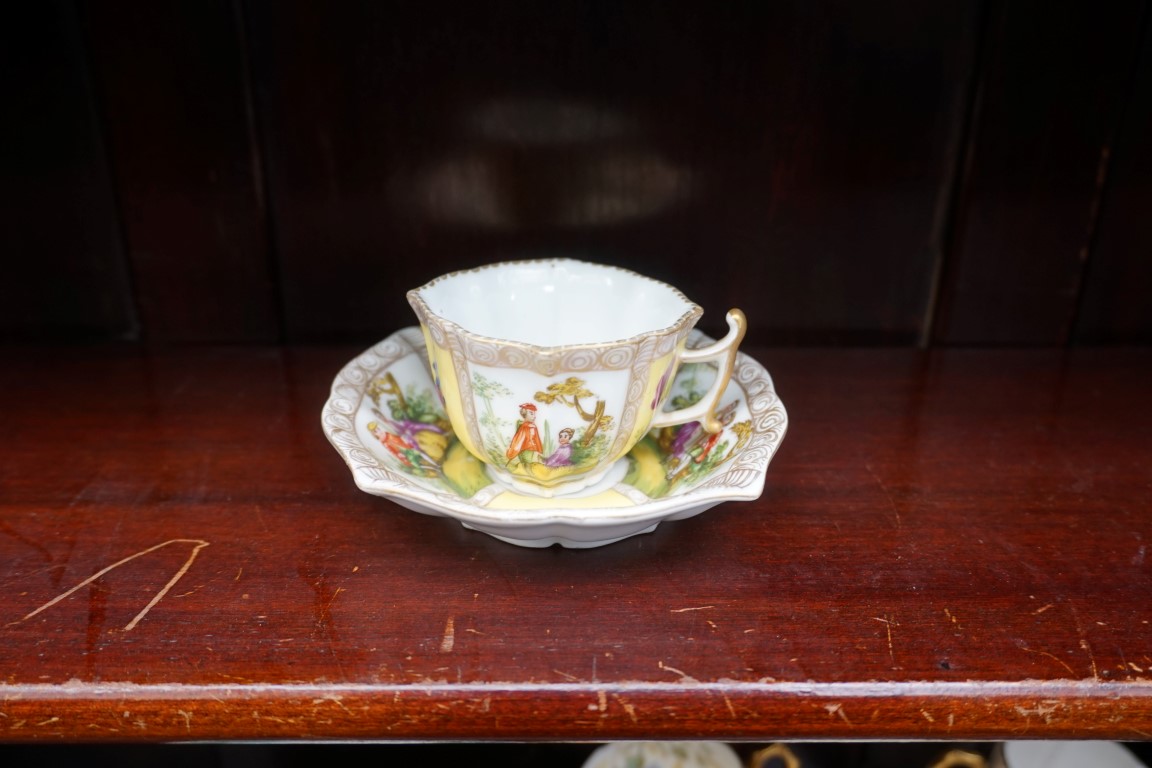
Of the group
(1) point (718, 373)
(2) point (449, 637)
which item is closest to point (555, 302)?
(1) point (718, 373)

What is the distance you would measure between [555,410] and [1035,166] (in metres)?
0.39

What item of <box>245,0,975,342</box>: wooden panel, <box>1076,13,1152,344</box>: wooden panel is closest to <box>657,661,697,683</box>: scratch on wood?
<box>245,0,975,342</box>: wooden panel

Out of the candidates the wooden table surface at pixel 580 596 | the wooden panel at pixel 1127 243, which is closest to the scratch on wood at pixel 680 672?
the wooden table surface at pixel 580 596

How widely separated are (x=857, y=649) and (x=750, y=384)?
0.55 feet

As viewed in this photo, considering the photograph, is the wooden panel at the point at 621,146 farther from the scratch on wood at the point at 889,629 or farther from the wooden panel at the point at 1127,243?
the scratch on wood at the point at 889,629

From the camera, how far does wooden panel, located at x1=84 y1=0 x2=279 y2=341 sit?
526 mm

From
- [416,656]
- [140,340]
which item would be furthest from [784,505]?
[140,340]

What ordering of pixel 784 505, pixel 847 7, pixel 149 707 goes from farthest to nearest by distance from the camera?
pixel 847 7, pixel 784 505, pixel 149 707

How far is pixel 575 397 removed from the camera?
381mm

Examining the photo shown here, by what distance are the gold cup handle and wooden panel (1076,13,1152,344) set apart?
0.33 metres

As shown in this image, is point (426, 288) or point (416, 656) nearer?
point (416, 656)

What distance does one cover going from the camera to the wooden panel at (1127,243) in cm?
A: 55

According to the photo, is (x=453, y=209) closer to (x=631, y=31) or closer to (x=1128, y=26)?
(x=631, y=31)

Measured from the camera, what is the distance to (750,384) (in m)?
0.45
